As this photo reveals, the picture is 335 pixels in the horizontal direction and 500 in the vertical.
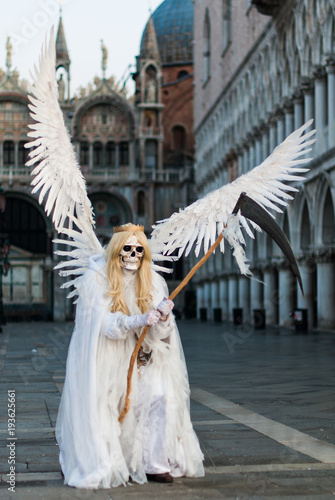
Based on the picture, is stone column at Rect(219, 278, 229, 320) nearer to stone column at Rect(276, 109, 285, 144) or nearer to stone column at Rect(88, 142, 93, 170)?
stone column at Rect(276, 109, 285, 144)

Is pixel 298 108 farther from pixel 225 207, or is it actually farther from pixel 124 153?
pixel 124 153

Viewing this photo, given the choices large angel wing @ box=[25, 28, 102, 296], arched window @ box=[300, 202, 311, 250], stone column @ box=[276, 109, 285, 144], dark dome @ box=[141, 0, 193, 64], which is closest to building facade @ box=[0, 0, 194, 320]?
dark dome @ box=[141, 0, 193, 64]

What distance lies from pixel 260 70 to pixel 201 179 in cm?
1697

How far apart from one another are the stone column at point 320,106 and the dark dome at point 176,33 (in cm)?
4516

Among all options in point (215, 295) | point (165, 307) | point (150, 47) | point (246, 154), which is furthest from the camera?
point (150, 47)

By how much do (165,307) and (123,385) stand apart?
669 mm

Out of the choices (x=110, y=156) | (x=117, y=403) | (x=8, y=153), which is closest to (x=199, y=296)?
(x=110, y=156)

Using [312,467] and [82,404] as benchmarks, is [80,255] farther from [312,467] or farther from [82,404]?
[312,467]

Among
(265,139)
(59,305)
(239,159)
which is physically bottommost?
(59,305)

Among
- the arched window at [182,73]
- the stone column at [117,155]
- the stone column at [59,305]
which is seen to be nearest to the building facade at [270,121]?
the stone column at [117,155]

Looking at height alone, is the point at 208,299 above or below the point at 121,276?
below

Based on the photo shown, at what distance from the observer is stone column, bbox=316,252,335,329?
26.4 m

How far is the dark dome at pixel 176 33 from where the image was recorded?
236ft

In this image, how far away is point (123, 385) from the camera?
5.58 meters
